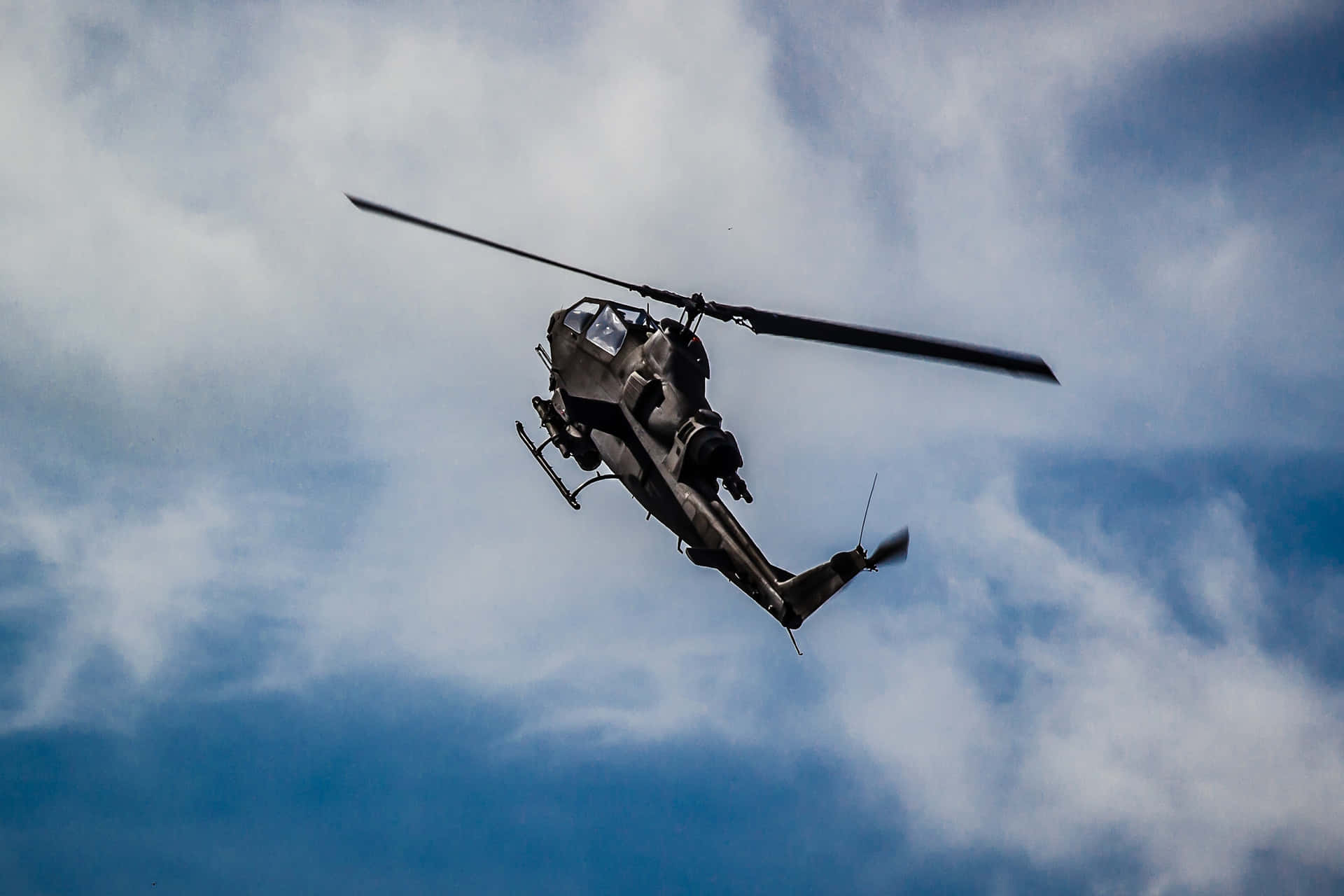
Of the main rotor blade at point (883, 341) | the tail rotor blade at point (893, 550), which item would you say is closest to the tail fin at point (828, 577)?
the tail rotor blade at point (893, 550)

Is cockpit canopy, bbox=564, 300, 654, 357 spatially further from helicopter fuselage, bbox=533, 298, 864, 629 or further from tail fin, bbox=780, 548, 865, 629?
tail fin, bbox=780, 548, 865, 629

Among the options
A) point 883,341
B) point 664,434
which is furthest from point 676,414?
point 883,341

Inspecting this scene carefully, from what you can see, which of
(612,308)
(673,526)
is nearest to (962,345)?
(673,526)

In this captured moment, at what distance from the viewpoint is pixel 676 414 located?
25391 mm

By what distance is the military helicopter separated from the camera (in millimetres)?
21500

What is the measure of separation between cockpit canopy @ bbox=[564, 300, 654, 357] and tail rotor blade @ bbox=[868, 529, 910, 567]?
1167 centimetres

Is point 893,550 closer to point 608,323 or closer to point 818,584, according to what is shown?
point 818,584

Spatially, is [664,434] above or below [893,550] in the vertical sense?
above

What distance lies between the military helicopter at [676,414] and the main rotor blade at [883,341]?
25 mm

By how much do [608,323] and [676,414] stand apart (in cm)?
540

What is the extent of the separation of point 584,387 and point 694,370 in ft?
14.2

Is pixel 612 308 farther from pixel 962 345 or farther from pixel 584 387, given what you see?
pixel 962 345

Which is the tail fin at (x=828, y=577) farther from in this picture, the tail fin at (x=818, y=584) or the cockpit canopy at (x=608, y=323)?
the cockpit canopy at (x=608, y=323)

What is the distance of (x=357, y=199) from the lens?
76.0ft
